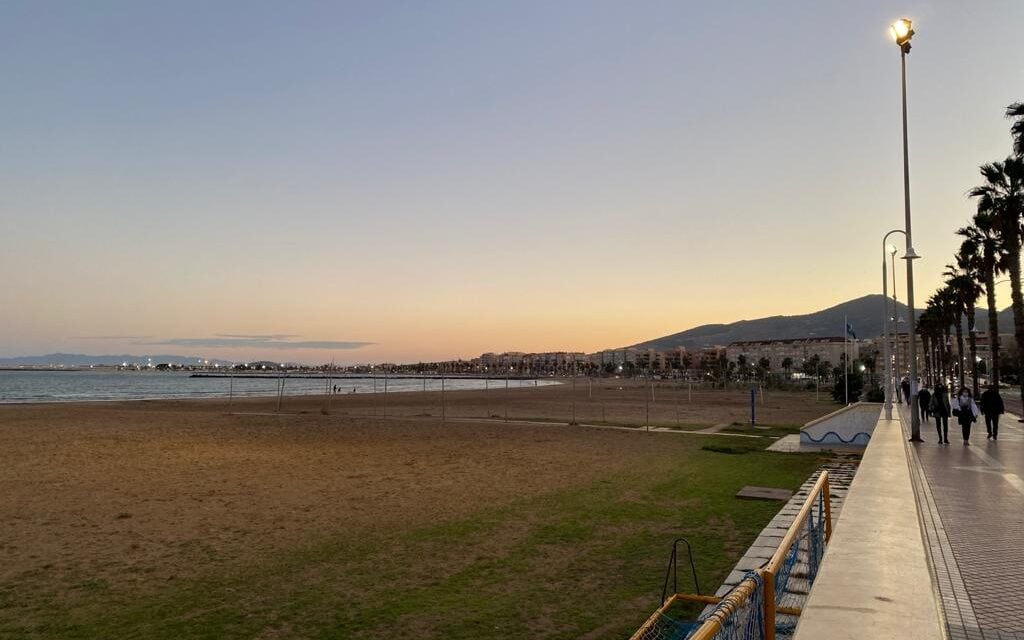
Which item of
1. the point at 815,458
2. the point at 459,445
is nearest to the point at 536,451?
the point at 459,445

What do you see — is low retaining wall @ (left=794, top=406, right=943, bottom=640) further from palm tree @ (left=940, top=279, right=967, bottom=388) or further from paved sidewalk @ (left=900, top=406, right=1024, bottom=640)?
palm tree @ (left=940, top=279, right=967, bottom=388)

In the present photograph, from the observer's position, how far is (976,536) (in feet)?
26.9

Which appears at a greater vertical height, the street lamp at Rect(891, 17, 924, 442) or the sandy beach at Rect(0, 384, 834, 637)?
the street lamp at Rect(891, 17, 924, 442)

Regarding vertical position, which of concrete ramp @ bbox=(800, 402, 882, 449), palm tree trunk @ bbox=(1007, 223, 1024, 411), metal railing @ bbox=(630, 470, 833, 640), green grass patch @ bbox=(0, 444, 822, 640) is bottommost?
green grass patch @ bbox=(0, 444, 822, 640)

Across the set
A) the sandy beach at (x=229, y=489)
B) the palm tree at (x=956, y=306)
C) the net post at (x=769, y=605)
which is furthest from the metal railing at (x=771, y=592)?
the palm tree at (x=956, y=306)

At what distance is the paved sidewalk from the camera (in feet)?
17.8

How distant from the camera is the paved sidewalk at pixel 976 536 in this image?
5434 millimetres

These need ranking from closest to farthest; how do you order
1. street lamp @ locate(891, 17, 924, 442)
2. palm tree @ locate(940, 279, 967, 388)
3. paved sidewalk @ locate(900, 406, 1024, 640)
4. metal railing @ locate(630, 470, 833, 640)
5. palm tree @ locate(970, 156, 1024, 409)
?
metal railing @ locate(630, 470, 833, 640) < paved sidewalk @ locate(900, 406, 1024, 640) < street lamp @ locate(891, 17, 924, 442) < palm tree @ locate(970, 156, 1024, 409) < palm tree @ locate(940, 279, 967, 388)

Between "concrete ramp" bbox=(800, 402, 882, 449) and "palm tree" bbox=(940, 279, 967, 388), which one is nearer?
"concrete ramp" bbox=(800, 402, 882, 449)

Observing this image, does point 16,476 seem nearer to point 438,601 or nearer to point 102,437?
point 102,437

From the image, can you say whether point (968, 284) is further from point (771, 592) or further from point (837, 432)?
point (771, 592)

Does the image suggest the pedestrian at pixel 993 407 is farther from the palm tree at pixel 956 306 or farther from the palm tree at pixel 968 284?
the palm tree at pixel 956 306

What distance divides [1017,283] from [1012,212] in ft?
13.6

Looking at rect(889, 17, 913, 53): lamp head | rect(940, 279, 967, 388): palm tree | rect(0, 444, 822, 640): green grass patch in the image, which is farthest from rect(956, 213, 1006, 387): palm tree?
rect(0, 444, 822, 640): green grass patch
